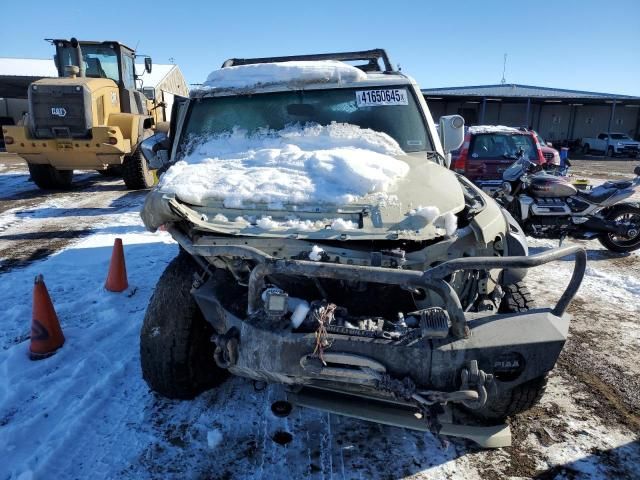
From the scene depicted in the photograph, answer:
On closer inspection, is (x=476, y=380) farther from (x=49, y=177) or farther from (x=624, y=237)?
(x=49, y=177)

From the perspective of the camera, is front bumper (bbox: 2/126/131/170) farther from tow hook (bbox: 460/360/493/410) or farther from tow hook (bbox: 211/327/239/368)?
tow hook (bbox: 460/360/493/410)

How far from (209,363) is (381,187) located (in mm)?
1590

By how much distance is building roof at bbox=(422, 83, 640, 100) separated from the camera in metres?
29.0

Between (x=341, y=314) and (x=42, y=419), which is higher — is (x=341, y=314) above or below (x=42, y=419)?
above

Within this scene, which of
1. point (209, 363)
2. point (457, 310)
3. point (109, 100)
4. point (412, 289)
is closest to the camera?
point (457, 310)

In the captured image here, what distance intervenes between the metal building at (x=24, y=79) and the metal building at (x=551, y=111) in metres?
18.1

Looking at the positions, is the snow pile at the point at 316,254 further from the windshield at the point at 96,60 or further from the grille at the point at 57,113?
the windshield at the point at 96,60

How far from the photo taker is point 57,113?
9.29 meters

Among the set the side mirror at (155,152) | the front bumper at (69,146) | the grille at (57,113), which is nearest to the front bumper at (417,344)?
the side mirror at (155,152)

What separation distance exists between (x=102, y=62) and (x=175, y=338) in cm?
996

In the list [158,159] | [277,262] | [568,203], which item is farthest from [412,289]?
[568,203]

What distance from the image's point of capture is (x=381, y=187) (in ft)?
9.28

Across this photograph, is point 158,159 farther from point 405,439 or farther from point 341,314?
point 405,439

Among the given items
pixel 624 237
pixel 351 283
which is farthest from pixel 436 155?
pixel 624 237
